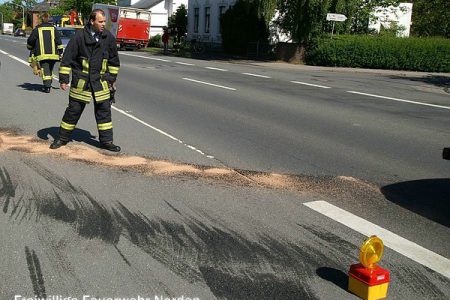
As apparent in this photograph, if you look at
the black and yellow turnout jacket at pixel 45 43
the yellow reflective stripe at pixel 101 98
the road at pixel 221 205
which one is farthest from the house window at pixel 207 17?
the yellow reflective stripe at pixel 101 98

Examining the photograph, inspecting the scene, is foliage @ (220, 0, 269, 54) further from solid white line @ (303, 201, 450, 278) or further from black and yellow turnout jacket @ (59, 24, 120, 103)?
solid white line @ (303, 201, 450, 278)

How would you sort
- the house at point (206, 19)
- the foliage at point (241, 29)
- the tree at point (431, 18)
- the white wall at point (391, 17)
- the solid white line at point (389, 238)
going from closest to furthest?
the solid white line at point (389, 238)
the white wall at point (391, 17)
the foliage at point (241, 29)
the tree at point (431, 18)
the house at point (206, 19)

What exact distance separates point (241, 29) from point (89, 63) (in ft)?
103

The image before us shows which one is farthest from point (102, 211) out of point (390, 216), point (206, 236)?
point (390, 216)

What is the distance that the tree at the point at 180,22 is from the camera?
54219mm

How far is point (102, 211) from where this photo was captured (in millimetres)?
4695

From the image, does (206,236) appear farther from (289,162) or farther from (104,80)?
(104,80)

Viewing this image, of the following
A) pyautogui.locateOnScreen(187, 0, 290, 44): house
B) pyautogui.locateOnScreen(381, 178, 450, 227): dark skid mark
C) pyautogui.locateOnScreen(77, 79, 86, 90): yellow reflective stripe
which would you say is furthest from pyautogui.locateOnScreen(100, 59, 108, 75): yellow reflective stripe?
pyautogui.locateOnScreen(187, 0, 290, 44): house

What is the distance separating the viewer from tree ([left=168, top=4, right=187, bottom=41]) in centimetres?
5422

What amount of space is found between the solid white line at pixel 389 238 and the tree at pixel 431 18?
1462 inches

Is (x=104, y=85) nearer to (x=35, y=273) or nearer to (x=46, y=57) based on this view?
(x=35, y=273)

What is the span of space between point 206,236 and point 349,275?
4.21ft

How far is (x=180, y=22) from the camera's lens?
54594 millimetres

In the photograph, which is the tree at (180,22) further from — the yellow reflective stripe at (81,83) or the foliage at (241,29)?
the yellow reflective stripe at (81,83)
